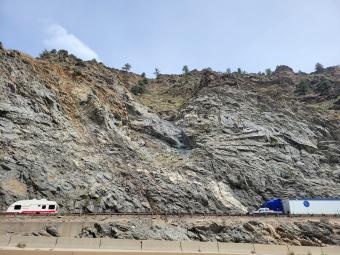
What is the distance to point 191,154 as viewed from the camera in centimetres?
5397

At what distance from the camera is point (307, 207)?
145 ft

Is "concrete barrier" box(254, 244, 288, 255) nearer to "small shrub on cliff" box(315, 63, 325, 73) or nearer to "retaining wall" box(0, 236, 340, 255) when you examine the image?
"retaining wall" box(0, 236, 340, 255)

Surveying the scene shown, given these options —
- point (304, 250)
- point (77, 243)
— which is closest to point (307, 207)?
point (304, 250)

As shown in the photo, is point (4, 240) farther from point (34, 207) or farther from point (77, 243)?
point (34, 207)

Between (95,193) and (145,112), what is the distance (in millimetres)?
22961

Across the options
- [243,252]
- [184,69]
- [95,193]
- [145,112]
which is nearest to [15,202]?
[95,193]

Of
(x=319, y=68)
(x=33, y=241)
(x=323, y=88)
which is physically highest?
(x=319, y=68)

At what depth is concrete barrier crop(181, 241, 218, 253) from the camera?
29.0 metres

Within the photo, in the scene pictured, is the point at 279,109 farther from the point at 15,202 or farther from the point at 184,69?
the point at 184,69

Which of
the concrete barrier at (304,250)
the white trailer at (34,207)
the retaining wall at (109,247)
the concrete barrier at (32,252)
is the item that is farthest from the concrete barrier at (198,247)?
the white trailer at (34,207)

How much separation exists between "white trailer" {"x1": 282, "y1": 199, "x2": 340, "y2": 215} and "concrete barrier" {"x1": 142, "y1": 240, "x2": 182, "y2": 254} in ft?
61.0

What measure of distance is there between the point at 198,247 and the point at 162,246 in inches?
98.1

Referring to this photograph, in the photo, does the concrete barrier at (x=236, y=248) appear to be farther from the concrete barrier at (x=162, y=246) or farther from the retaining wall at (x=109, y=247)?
the concrete barrier at (x=162, y=246)

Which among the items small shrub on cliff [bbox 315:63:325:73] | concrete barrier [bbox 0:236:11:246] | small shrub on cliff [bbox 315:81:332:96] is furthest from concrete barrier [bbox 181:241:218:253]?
small shrub on cliff [bbox 315:63:325:73]
